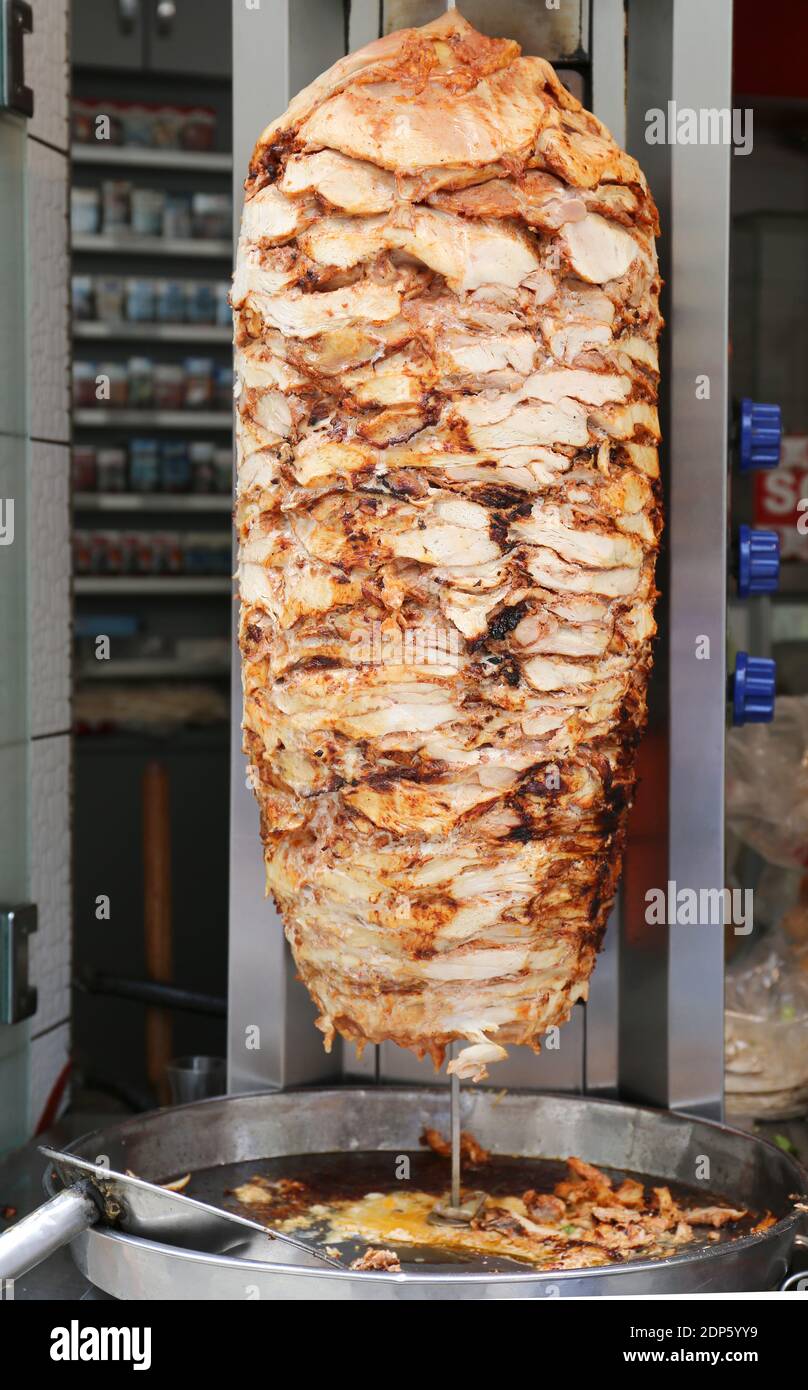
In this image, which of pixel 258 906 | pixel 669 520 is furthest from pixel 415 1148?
pixel 669 520

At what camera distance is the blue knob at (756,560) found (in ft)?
5.50

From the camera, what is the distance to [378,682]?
1300mm

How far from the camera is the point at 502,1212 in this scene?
1.50 meters

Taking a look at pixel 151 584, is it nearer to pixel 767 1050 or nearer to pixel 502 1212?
pixel 767 1050

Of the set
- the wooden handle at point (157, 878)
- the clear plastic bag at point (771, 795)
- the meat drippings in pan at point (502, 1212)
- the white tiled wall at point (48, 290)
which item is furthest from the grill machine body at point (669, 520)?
the wooden handle at point (157, 878)

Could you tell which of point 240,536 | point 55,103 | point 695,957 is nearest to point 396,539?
point 240,536

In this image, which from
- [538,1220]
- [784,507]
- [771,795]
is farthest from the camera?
[784,507]

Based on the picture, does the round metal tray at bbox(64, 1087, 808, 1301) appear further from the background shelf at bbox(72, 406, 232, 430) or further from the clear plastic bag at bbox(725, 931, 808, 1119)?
the background shelf at bbox(72, 406, 232, 430)

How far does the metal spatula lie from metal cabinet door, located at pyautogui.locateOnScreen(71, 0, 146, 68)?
436cm

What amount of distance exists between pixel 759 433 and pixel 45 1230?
1165 mm

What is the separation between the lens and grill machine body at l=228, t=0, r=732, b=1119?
1634 millimetres

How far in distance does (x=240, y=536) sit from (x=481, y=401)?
0.32 m

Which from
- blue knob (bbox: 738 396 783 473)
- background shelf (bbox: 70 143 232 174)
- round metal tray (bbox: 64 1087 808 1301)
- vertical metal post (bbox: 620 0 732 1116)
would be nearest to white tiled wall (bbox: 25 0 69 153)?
vertical metal post (bbox: 620 0 732 1116)

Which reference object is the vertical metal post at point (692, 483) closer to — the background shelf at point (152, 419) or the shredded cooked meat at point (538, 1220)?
the shredded cooked meat at point (538, 1220)
